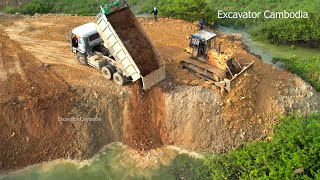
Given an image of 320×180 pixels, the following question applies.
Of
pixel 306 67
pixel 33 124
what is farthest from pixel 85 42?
pixel 306 67

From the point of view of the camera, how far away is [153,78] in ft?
51.6

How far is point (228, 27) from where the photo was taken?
84.7 feet

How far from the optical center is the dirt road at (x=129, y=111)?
50.4 ft

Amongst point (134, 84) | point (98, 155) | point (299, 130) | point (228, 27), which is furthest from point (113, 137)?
point (228, 27)

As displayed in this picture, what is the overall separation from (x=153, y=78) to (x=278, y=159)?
19.9 feet

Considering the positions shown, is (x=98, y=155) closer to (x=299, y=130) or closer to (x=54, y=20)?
(x=299, y=130)

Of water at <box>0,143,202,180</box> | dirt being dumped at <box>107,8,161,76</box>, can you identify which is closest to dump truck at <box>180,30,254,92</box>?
dirt being dumped at <box>107,8,161,76</box>

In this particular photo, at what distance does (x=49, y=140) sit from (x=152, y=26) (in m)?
10.1

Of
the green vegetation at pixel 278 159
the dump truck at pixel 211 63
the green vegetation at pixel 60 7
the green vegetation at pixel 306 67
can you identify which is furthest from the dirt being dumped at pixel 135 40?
the green vegetation at pixel 60 7

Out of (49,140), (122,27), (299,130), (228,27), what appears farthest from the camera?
(228,27)

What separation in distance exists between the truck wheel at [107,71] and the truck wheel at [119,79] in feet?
0.86

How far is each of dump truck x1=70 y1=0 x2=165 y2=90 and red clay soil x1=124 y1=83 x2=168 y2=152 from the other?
23.1 inches

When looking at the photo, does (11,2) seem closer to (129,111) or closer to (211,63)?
(129,111)

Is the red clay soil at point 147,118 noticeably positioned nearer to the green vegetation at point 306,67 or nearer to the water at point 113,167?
the water at point 113,167
